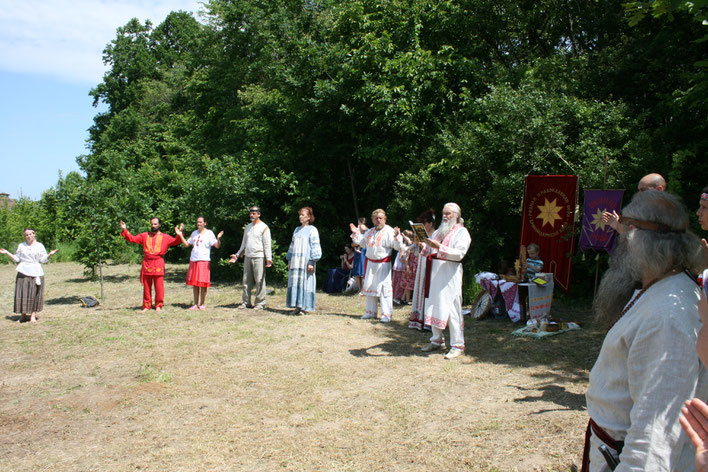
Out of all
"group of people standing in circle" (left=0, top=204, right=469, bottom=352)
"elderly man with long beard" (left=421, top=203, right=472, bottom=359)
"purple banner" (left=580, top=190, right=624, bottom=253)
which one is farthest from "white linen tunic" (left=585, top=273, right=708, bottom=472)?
"purple banner" (left=580, top=190, right=624, bottom=253)

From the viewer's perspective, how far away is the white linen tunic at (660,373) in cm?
166

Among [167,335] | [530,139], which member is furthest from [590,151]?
[167,335]

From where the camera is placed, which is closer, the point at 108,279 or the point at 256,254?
the point at 256,254

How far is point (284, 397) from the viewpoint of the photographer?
18.3 ft

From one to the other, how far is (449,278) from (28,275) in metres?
7.61

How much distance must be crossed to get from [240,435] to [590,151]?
26.9 feet

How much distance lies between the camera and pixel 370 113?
46.0 feet

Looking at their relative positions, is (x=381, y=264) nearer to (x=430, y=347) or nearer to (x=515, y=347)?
(x=430, y=347)

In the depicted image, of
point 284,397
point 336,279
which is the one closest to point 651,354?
point 284,397

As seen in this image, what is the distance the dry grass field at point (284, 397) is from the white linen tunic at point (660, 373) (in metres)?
2.35

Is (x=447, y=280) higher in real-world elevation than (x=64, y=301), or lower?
higher

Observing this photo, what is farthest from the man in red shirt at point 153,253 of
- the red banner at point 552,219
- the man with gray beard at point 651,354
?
the man with gray beard at point 651,354

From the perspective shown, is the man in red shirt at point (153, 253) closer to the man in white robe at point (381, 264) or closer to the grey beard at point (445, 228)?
the man in white robe at point (381, 264)

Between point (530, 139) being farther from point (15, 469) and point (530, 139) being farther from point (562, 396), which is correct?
point (15, 469)
